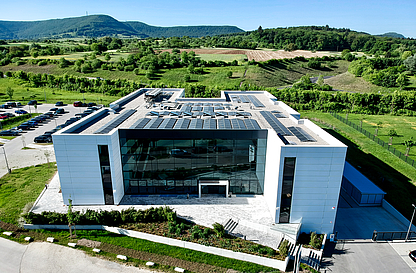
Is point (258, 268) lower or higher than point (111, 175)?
lower

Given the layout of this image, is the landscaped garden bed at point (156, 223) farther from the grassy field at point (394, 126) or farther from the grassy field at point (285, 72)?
the grassy field at point (285, 72)

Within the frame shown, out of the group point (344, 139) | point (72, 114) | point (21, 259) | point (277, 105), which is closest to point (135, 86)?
point (72, 114)

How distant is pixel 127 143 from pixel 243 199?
15804 millimetres

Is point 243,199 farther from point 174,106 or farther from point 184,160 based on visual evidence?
point 174,106

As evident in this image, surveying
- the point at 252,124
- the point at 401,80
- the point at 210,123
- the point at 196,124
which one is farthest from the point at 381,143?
the point at 401,80

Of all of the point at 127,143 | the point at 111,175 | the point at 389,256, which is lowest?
the point at 389,256

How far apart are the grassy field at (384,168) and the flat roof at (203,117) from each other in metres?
15.4

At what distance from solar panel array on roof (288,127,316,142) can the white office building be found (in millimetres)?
100

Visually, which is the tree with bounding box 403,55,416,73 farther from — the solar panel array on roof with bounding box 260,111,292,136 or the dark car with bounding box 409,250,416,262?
the dark car with bounding box 409,250,416,262

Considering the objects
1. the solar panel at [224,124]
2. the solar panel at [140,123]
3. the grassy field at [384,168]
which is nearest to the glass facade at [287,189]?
the solar panel at [224,124]

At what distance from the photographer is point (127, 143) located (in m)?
31.9

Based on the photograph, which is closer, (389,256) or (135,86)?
(389,256)

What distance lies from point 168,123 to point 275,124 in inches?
547

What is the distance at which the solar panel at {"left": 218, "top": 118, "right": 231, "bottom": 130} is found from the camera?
3219cm
